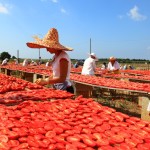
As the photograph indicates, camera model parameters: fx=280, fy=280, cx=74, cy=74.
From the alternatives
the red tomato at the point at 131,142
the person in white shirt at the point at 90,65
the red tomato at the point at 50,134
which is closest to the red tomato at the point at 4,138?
the red tomato at the point at 50,134

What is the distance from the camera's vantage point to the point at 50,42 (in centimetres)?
504

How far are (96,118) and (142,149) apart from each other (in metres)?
0.83

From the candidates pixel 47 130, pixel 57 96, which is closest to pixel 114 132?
pixel 47 130

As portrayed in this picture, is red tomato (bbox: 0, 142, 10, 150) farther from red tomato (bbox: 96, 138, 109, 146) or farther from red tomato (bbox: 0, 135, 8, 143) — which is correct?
red tomato (bbox: 96, 138, 109, 146)

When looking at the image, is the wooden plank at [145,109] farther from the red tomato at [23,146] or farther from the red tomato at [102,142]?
the red tomato at [23,146]

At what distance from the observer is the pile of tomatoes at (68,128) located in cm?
227

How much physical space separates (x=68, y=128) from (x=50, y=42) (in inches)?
104

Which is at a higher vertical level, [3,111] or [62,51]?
[62,51]

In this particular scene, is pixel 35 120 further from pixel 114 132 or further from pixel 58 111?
pixel 114 132

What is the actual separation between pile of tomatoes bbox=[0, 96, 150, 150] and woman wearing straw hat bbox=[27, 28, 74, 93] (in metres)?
1.35

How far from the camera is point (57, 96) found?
162 inches

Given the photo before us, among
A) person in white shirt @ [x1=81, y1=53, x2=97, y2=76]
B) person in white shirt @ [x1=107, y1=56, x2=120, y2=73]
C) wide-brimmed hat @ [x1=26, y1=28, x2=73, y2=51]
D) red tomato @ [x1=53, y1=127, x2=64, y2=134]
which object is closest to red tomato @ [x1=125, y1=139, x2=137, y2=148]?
red tomato @ [x1=53, y1=127, x2=64, y2=134]

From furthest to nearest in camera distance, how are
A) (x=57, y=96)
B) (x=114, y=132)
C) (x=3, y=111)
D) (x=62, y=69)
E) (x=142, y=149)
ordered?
(x=62, y=69)
(x=57, y=96)
(x=3, y=111)
(x=114, y=132)
(x=142, y=149)

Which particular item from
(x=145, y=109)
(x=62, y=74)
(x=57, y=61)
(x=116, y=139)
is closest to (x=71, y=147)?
(x=116, y=139)
